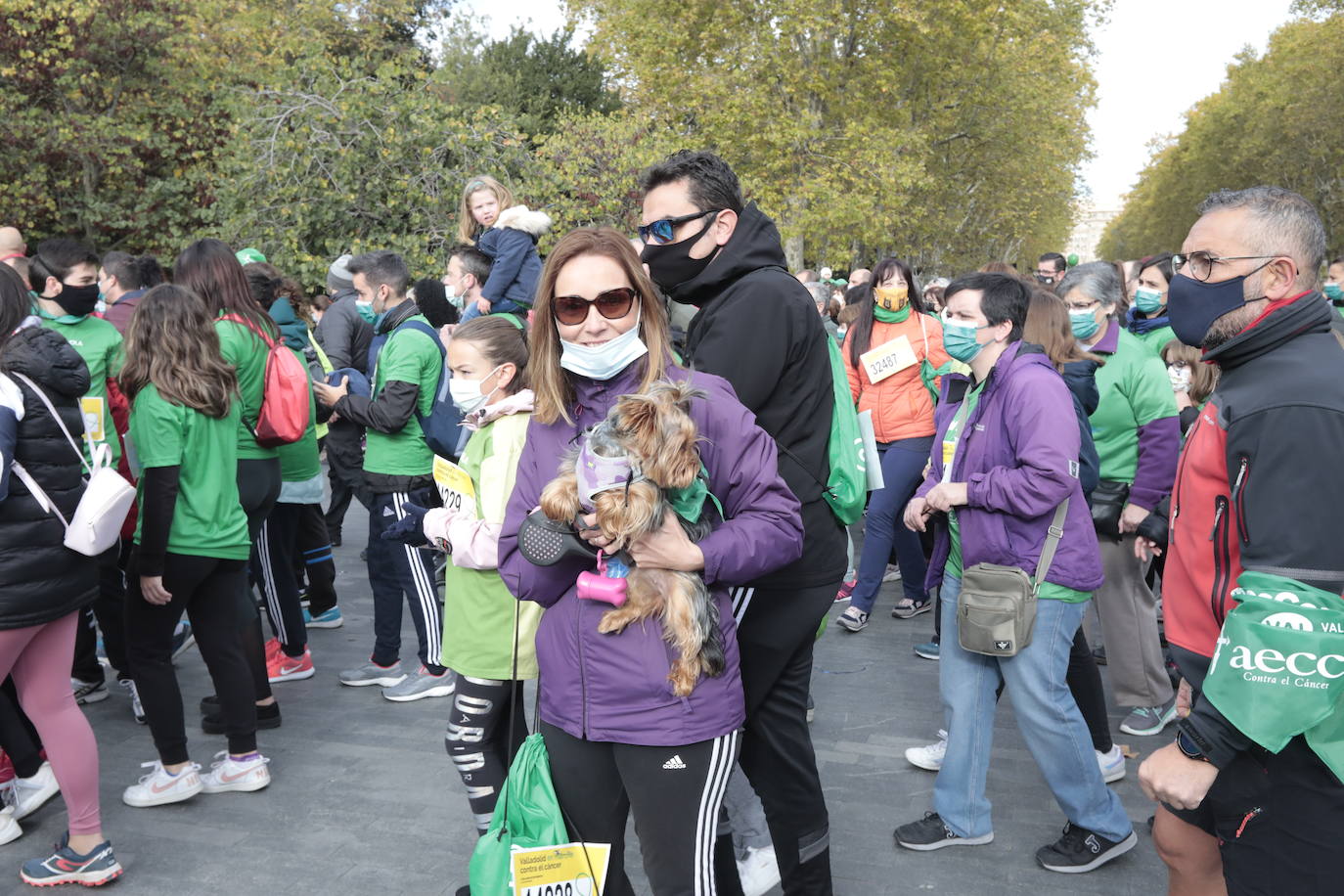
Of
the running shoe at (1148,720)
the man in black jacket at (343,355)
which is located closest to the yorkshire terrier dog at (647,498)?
the running shoe at (1148,720)

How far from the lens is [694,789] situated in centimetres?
234

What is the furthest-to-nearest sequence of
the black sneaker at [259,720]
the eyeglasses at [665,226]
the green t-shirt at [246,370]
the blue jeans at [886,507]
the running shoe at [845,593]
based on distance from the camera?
the running shoe at [845,593] → the blue jeans at [886,507] → the black sneaker at [259,720] → the green t-shirt at [246,370] → the eyeglasses at [665,226]

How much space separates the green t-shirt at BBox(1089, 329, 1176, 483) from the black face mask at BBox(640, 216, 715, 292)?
9.05 ft

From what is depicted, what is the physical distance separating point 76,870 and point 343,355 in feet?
15.4

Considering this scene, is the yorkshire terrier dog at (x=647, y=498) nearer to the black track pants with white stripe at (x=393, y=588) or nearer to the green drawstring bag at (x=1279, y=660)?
the green drawstring bag at (x=1279, y=660)

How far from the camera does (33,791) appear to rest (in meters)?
4.15

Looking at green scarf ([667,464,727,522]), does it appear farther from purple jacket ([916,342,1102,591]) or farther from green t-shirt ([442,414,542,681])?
purple jacket ([916,342,1102,591])

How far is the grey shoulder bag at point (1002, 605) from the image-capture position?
356cm

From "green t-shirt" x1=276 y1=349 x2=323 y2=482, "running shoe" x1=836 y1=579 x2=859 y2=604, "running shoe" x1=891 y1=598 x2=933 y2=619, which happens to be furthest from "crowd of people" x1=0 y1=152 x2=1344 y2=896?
"running shoe" x1=836 y1=579 x2=859 y2=604

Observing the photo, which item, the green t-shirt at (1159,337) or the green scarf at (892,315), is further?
the green scarf at (892,315)

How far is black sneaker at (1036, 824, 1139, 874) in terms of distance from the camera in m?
3.66

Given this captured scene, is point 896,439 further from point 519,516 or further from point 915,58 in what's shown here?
point 915,58

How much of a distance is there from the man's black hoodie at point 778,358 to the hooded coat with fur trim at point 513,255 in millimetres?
3119

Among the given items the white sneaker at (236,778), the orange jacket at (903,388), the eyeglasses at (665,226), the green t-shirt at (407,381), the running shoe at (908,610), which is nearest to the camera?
the eyeglasses at (665,226)
